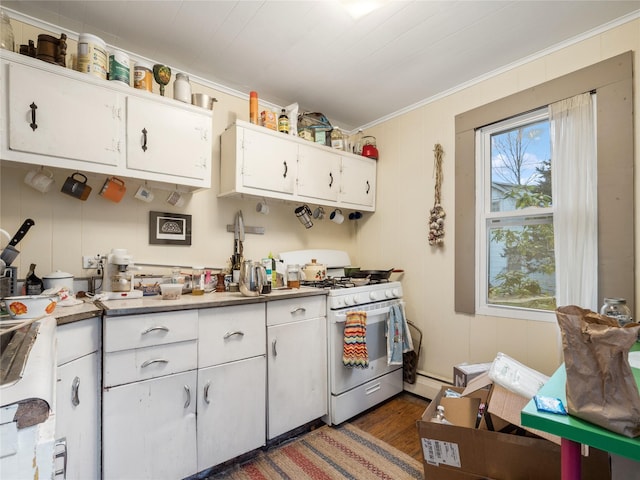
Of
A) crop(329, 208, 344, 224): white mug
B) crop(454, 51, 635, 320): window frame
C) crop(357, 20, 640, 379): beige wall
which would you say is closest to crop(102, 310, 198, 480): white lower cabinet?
crop(329, 208, 344, 224): white mug

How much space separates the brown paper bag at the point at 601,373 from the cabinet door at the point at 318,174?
6.96 ft

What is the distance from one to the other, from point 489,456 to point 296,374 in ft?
3.75

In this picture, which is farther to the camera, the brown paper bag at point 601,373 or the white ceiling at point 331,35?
the white ceiling at point 331,35

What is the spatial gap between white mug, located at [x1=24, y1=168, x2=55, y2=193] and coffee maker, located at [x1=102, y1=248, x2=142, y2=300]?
482 millimetres

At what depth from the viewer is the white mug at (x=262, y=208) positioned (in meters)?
2.63

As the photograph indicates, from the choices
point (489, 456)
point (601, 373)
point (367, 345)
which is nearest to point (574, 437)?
point (601, 373)

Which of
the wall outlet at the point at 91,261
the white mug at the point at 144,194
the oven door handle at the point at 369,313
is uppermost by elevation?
the white mug at the point at 144,194

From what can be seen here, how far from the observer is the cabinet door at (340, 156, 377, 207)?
9.68 feet

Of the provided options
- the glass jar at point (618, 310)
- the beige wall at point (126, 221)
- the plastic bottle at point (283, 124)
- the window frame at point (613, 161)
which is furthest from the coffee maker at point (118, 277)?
the window frame at point (613, 161)

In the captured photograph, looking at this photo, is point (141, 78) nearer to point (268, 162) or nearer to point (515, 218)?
point (268, 162)

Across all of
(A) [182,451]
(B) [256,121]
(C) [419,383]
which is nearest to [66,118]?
(B) [256,121]

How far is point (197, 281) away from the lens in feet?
7.22

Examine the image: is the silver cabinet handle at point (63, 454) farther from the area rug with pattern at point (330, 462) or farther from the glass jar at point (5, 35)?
the glass jar at point (5, 35)

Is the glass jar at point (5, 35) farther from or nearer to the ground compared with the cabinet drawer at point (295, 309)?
farther from the ground
